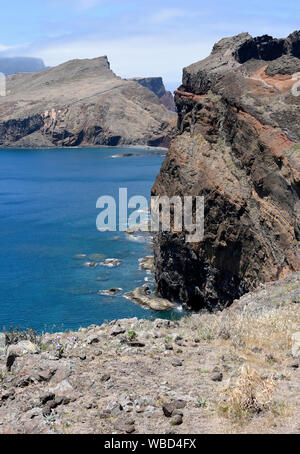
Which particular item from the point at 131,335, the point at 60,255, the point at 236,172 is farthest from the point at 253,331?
the point at 60,255

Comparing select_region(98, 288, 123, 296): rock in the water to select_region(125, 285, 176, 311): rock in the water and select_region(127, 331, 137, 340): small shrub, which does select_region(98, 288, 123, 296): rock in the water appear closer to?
select_region(125, 285, 176, 311): rock in the water

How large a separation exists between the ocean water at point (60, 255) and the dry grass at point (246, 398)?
18.6m

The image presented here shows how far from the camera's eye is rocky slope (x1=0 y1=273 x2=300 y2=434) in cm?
1012

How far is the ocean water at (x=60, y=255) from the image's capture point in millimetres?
49062

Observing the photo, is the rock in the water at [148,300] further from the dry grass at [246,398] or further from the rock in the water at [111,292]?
the dry grass at [246,398]

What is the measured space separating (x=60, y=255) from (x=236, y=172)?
3370cm

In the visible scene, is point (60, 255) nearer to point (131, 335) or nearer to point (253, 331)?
point (131, 335)

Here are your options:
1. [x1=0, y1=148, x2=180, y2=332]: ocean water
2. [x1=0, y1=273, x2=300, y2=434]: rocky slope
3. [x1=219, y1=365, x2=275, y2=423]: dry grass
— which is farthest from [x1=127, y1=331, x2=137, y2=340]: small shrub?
[x1=0, y1=148, x2=180, y2=332]: ocean water

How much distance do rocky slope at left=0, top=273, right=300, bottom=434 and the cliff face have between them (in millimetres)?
21205

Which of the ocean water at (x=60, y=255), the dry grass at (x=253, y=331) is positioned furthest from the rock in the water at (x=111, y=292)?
the dry grass at (x=253, y=331)

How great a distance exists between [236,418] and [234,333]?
5.27 meters
